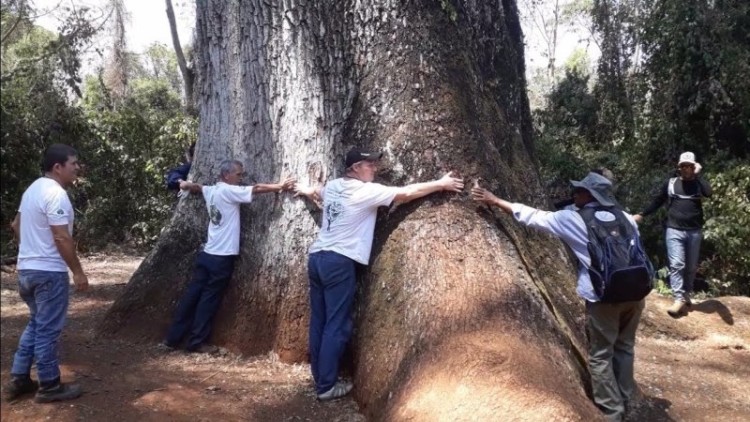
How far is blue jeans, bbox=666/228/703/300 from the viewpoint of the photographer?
25.5 feet

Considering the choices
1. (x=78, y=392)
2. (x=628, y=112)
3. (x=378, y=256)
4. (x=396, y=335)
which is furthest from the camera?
(x=628, y=112)

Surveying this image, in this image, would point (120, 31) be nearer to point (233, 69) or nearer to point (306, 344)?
point (233, 69)

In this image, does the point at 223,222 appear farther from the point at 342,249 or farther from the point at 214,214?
the point at 342,249

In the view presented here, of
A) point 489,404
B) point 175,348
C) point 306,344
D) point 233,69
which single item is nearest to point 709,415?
point 489,404

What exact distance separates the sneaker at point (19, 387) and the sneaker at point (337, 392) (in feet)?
6.22

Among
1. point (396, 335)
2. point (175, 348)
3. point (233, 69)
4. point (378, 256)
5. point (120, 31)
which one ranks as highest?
point (120, 31)

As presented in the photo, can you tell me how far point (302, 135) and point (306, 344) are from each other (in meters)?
1.75

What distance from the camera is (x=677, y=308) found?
7.70 m

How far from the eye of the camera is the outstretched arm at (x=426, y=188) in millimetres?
4773

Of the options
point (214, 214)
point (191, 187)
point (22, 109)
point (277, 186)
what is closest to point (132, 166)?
point (191, 187)

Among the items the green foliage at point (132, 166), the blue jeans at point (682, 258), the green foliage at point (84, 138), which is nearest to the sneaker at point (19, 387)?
the green foliage at point (84, 138)

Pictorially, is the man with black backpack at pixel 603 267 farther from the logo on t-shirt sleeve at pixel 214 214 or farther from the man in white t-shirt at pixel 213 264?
the logo on t-shirt sleeve at pixel 214 214

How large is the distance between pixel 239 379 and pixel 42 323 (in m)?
1.61

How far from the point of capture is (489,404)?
3.82 metres
